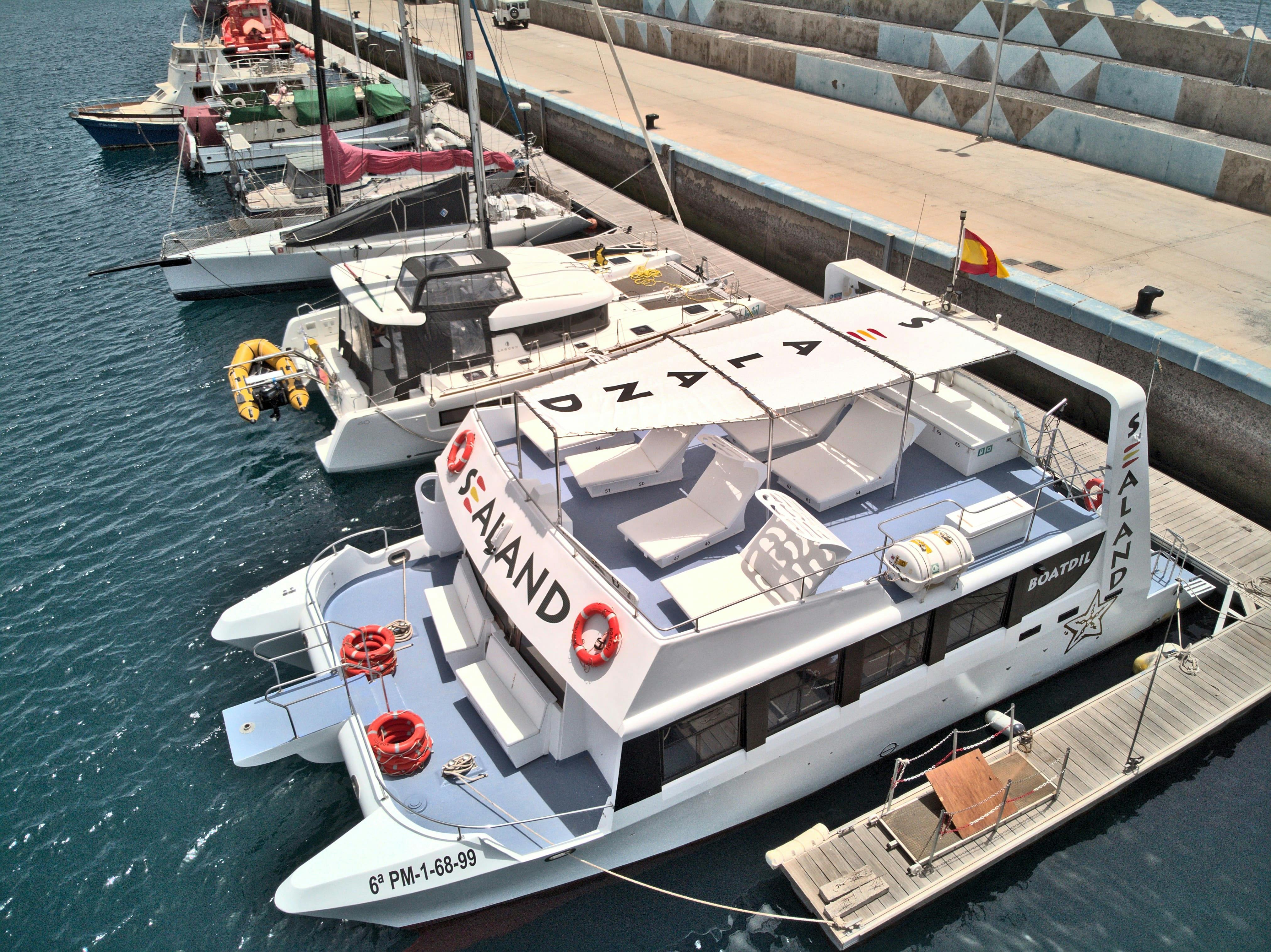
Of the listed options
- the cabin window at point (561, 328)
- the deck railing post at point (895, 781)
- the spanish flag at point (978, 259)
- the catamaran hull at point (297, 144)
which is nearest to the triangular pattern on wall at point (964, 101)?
the cabin window at point (561, 328)

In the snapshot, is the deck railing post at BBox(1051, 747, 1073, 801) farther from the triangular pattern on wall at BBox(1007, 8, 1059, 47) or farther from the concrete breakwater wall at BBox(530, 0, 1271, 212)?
the triangular pattern on wall at BBox(1007, 8, 1059, 47)

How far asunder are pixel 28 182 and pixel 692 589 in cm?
3872

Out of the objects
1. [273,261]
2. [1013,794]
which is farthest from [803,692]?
[273,261]

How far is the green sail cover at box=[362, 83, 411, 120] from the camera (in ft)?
105

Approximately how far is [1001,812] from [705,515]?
4.58m

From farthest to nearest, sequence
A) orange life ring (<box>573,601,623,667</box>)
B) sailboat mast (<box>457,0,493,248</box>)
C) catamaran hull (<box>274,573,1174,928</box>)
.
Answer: sailboat mast (<box>457,0,493,248</box>) → orange life ring (<box>573,601,623,667</box>) → catamaran hull (<box>274,573,1174,928</box>)

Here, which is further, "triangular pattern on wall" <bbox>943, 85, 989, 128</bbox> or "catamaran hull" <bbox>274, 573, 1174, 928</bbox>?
"triangular pattern on wall" <bbox>943, 85, 989, 128</bbox>

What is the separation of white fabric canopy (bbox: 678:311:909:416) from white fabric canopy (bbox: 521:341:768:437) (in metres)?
0.23

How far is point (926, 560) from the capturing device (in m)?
9.66

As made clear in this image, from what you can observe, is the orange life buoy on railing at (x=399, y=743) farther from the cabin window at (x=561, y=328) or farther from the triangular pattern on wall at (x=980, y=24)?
the triangular pattern on wall at (x=980, y=24)

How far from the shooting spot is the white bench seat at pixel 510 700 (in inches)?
373

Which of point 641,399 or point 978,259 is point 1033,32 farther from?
point 641,399

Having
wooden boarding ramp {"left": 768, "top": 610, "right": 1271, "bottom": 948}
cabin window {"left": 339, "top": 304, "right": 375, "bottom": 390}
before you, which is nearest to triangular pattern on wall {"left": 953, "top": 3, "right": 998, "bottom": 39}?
cabin window {"left": 339, "top": 304, "right": 375, "bottom": 390}

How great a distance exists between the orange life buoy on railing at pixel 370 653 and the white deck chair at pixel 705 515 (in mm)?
3105
